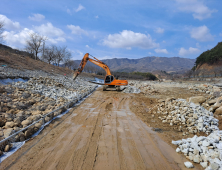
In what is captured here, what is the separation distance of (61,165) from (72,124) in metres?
3.00

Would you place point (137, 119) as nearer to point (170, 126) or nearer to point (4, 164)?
point (170, 126)

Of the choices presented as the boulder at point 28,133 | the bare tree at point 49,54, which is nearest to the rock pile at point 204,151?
the boulder at point 28,133

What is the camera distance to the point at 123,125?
22.0ft

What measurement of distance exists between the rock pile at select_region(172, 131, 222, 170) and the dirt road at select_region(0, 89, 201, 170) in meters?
0.30

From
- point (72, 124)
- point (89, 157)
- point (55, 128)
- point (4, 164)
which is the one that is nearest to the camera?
point (4, 164)

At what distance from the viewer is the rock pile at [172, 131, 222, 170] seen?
3.78 m

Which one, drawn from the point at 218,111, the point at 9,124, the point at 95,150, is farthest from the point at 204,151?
the point at 9,124

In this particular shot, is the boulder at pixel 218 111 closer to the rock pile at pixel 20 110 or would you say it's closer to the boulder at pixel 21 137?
the rock pile at pixel 20 110

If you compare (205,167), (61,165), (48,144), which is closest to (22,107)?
(48,144)

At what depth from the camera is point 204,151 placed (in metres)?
Answer: 4.17

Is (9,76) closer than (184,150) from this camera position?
No

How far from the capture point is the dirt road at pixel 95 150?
371 centimetres

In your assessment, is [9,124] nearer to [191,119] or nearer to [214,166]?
[214,166]

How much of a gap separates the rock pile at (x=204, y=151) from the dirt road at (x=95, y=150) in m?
0.30
